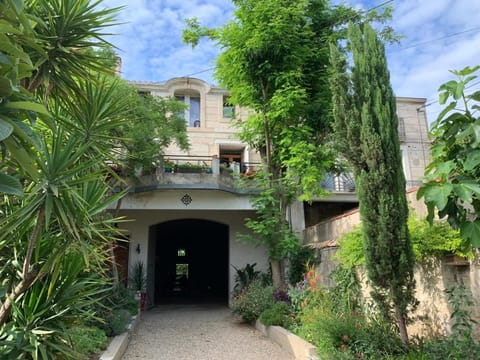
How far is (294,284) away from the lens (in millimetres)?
8617

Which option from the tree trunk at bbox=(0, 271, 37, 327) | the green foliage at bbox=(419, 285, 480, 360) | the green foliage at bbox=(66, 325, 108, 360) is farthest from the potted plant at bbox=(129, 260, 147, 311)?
the green foliage at bbox=(419, 285, 480, 360)

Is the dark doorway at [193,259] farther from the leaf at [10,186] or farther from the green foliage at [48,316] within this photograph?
the leaf at [10,186]

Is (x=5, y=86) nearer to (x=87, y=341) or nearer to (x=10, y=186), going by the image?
(x=10, y=186)

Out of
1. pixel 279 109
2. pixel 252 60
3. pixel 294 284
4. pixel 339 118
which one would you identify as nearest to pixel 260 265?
pixel 294 284

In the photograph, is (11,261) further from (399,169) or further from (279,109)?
(279,109)

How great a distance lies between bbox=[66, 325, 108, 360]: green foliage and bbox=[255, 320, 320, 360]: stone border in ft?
9.44

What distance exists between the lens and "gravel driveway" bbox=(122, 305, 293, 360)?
18.9ft

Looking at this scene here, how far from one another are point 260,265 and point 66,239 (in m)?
9.15

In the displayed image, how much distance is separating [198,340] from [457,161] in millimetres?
5946

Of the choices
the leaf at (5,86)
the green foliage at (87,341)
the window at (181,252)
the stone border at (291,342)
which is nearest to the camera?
the leaf at (5,86)

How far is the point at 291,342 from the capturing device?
557 cm

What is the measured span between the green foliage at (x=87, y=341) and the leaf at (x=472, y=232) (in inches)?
163

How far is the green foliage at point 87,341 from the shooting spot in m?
4.42

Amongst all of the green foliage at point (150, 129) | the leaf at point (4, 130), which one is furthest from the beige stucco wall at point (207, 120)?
the leaf at point (4, 130)
